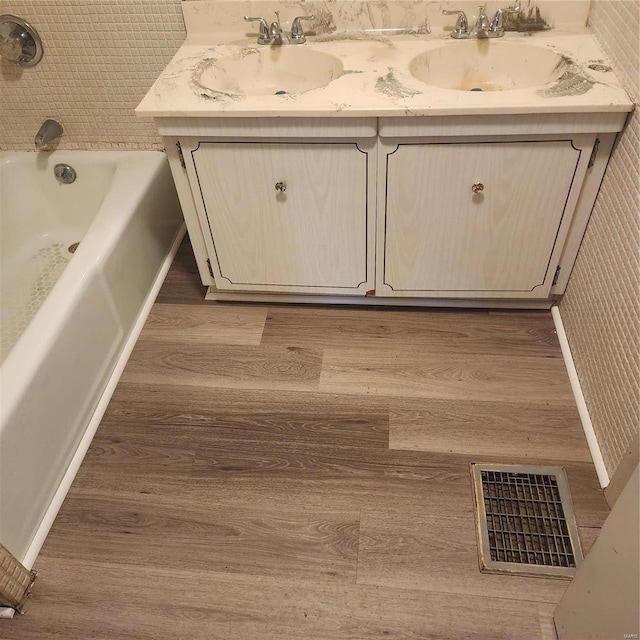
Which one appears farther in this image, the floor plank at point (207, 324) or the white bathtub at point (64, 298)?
the floor plank at point (207, 324)

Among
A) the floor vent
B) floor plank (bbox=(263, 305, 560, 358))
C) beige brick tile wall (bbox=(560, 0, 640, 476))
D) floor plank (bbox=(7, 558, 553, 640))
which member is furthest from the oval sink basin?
floor plank (bbox=(7, 558, 553, 640))

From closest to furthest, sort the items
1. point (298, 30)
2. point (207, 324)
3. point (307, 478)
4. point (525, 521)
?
point (525, 521) < point (307, 478) < point (298, 30) < point (207, 324)

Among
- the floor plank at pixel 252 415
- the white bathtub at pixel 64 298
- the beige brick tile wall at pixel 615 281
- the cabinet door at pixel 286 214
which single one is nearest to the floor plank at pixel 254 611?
the white bathtub at pixel 64 298

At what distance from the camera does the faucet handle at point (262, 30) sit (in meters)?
1.69

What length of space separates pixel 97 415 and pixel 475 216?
4.03 ft

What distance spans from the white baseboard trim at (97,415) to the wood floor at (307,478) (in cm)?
2

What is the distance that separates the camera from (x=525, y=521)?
4.54ft

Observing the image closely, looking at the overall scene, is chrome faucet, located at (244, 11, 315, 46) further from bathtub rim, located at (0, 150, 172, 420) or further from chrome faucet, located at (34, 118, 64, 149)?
chrome faucet, located at (34, 118, 64, 149)

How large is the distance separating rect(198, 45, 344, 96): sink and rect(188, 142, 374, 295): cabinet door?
27 centimetres

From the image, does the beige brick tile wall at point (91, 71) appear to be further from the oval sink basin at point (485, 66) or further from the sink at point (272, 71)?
the oval sink basin at point (485, 66)

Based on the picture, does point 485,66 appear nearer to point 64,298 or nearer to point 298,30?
point 298,30

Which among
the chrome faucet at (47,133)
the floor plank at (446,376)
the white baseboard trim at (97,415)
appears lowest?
the floor plank at (446,376)

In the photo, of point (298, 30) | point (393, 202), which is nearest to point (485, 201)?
point (393, 202)

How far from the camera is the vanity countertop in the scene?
1385 mm
